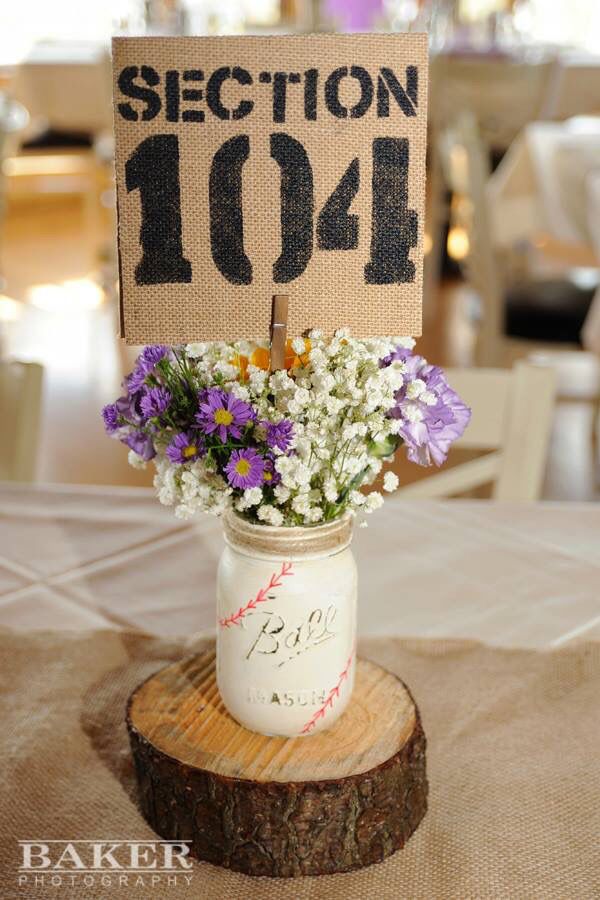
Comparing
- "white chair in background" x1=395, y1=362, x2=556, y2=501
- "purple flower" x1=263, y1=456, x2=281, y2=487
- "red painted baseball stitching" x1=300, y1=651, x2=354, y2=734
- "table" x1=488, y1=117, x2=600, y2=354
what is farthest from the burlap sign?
"table" x1=488, y1=117, x2=600, y2=354

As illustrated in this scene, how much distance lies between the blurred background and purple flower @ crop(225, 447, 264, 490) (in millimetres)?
763

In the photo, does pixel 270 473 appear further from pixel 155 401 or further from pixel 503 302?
pixel 503 302

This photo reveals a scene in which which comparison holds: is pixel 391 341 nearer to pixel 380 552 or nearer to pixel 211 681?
pixel 211 681

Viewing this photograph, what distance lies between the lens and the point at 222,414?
0.62 metres

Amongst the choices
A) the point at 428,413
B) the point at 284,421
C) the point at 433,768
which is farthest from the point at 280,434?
the point at 433,768

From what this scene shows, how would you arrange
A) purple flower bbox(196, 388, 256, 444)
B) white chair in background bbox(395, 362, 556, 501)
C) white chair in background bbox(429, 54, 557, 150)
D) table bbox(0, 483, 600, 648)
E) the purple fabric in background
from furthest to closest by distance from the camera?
the purple fabric in background, white chair in background bbox(429, 54, 557, 150), white chair in background bbox(395, 362, 556, 501), table bbox(0, 483, 600, 648), purple flower bbox(196, 388, 256, 444)

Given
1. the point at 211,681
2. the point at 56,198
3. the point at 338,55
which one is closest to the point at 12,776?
the point at 211,681

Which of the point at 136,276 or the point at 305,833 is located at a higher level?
the point at 136,276

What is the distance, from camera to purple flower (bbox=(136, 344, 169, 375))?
2.25ft

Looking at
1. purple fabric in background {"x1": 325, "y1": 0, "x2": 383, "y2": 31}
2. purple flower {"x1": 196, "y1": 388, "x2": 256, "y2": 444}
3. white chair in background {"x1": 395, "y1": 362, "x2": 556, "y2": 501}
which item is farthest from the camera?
purple fabric in background {"x1": 325, "y1": 0, "x2": 383, "y2": 31}

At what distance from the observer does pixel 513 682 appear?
90cm

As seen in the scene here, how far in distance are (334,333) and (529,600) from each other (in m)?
0.45

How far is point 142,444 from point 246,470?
110mm

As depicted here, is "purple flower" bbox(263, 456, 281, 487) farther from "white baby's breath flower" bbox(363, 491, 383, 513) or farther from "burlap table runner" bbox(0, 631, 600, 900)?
"burlap table runner" bbox(0, 631, 600, 900)
